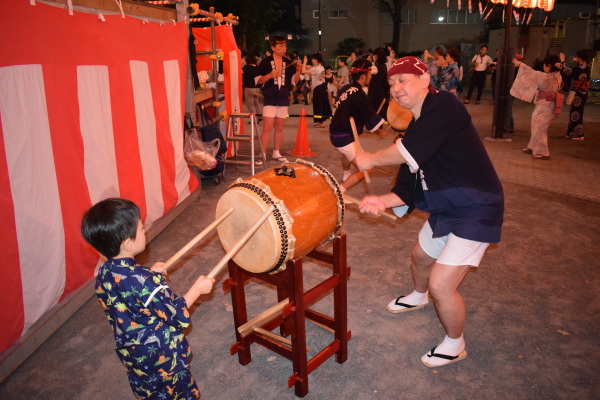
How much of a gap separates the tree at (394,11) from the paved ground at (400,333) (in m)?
30.0

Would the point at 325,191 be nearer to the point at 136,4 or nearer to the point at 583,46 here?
the point at 136,4

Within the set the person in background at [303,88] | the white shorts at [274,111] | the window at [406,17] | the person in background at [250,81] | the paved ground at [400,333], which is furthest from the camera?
the window at [406,17]

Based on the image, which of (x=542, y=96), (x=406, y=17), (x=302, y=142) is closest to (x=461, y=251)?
(x=302, y=142)

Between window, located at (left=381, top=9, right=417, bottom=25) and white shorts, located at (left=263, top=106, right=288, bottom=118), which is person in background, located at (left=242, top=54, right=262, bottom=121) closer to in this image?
white shorts, located at (left=263, top=106, right=288, bottom=118)

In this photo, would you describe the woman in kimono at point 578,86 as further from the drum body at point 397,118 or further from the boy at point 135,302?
the boy at point 135,302

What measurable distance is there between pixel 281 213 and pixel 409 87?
0.99 m

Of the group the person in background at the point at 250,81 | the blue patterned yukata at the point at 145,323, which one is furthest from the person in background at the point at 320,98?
the blue patterned yukata at the point at 145,323

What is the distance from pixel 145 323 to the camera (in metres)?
1.82

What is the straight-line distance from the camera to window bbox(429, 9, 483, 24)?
107 ft

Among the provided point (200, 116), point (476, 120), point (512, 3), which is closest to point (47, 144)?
point (200, 116)

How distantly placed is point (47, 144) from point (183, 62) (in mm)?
2548

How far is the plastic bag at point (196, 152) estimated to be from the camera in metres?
5.64

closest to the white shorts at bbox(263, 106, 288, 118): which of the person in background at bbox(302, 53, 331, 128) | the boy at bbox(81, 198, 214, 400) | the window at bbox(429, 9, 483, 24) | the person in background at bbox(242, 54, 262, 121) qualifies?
the person in background at bbox(242, 54, 262, 121)

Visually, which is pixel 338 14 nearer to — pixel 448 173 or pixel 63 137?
pixel 63 137
